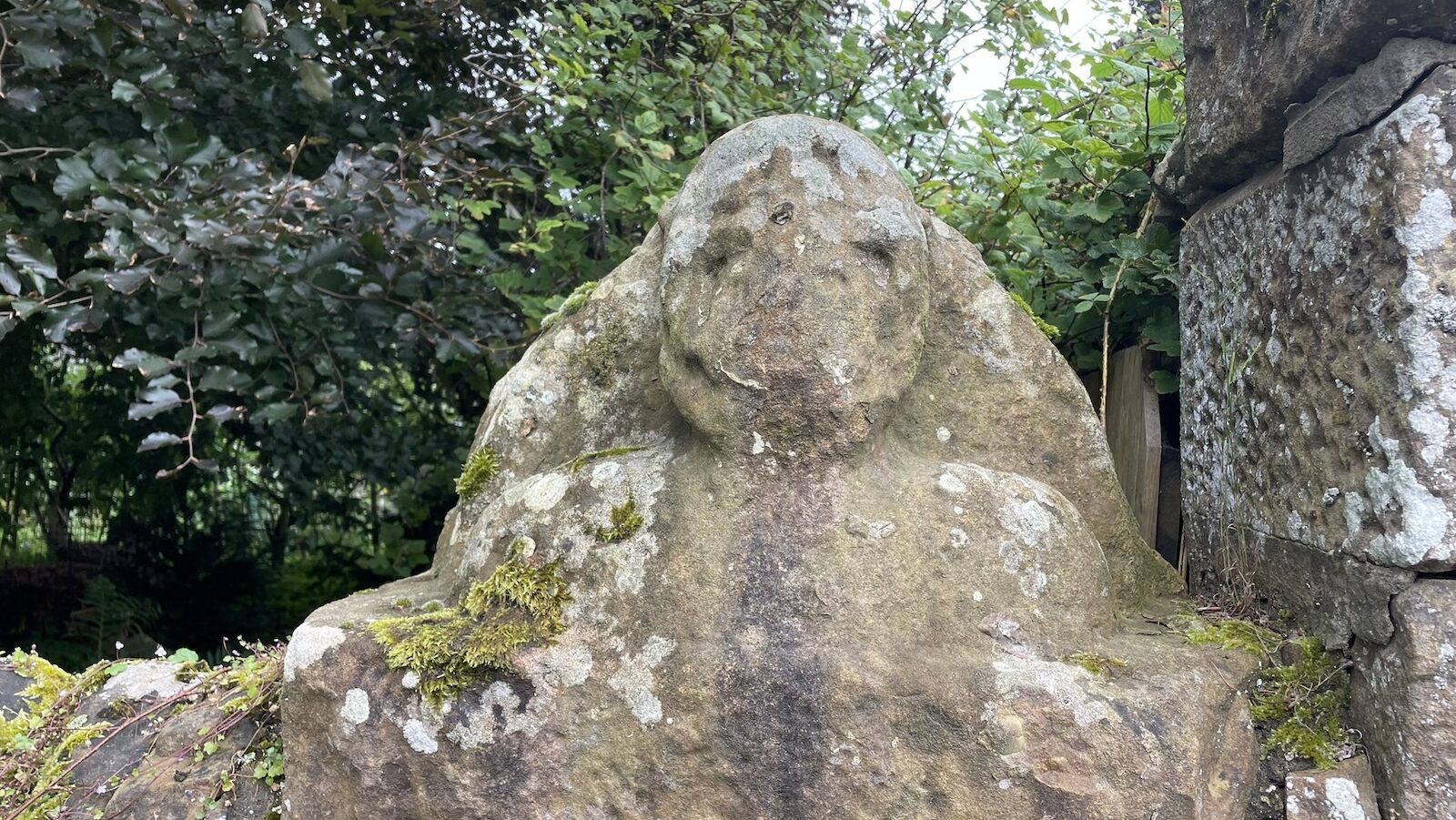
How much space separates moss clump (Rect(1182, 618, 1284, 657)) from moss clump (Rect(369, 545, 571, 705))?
3.39 feet

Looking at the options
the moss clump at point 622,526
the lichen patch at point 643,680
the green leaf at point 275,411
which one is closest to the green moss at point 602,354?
the moss clump at point 622,526

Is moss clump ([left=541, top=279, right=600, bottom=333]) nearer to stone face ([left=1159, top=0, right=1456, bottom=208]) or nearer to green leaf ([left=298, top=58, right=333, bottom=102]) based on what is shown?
stone face ([left=1159, top=0, right=1456, bottom=208])

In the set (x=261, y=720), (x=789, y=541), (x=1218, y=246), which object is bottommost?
(x=261, y=720)

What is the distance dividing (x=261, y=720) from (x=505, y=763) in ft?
2.01

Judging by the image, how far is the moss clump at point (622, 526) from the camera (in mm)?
1571

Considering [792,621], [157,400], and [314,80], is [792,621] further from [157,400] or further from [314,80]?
[314,80]

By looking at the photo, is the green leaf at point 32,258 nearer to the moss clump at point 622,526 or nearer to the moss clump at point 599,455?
the moss clump at point 599,455

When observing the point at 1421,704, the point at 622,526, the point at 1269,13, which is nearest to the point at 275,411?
the point at 622,526

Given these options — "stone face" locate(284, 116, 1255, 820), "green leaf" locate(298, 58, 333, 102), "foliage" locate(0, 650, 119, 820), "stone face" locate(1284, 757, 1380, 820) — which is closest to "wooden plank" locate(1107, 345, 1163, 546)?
"stone face" locate(284, 116, 1255, 820)

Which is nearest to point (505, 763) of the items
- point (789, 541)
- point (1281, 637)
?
point (789, 541)

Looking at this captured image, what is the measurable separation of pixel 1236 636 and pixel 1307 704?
0.14 metres

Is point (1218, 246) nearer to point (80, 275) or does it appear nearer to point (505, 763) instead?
point (505, 763)

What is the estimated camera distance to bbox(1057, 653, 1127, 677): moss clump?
4.77ft

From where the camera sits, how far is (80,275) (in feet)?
8.05
